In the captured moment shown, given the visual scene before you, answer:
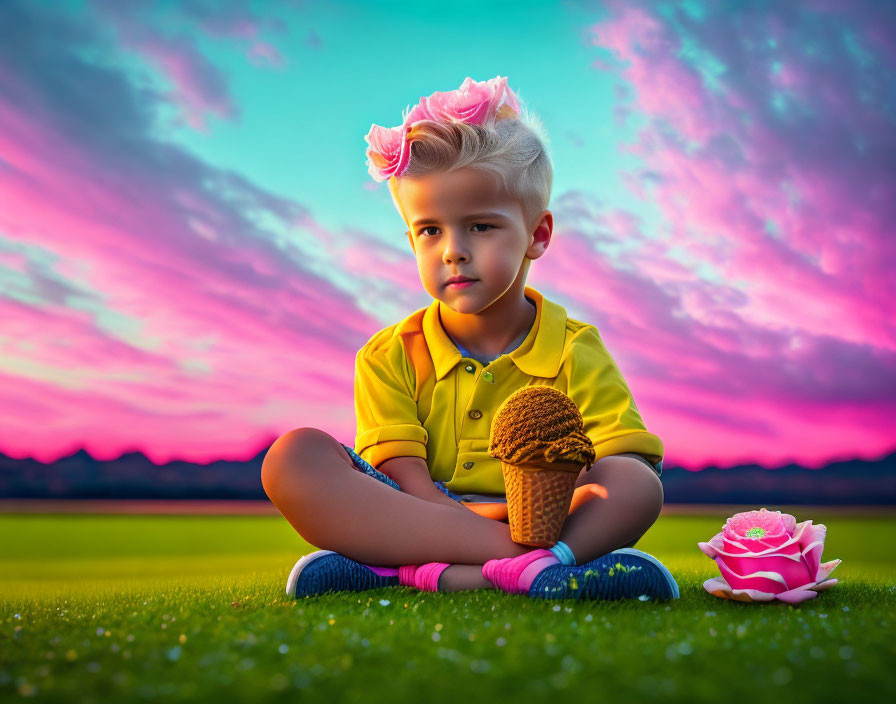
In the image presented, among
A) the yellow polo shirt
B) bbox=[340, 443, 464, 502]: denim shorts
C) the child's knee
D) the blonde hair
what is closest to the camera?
the child's knee

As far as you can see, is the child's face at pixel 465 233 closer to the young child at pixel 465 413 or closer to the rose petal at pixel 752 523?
the young child at pixel 465 413

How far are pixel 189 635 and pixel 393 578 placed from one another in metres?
1.45

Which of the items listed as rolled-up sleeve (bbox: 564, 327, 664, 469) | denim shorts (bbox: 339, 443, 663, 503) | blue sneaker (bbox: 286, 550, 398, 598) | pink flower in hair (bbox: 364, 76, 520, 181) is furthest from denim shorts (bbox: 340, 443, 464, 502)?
pink flower in hair (bbox: 364, 76, 520, 181)

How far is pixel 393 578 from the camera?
3775 millimetres

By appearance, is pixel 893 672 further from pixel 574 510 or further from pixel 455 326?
pixel 455 326

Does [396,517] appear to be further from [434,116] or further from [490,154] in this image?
[434,116]

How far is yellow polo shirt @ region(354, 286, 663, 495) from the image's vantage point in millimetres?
4180

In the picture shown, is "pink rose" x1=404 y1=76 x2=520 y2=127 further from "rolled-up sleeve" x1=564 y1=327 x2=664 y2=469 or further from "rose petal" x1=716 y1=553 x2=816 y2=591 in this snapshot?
"rose petal" x1=716 y1=553 x2=816 y2=591

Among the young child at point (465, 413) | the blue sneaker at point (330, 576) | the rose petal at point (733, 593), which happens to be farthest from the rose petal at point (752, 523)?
the blue sneaker at point (330, 576)

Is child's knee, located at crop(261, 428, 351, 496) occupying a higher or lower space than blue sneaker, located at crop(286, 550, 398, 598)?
higher

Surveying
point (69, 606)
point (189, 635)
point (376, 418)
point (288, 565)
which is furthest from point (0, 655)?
point (288, 565)

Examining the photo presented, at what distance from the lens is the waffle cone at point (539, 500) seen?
334 centimetres

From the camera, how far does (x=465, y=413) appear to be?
4312 millimetres

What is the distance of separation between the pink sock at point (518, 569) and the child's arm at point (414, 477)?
0.55 meters
